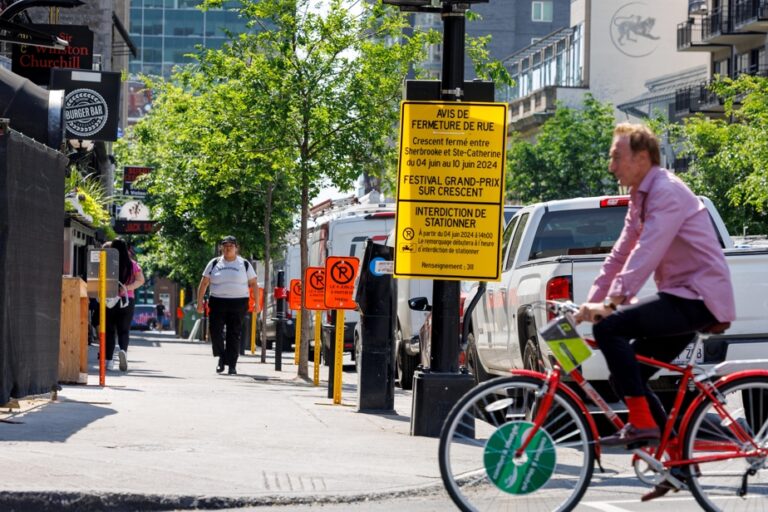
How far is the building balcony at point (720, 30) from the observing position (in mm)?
73419

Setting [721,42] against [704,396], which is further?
[721,42]

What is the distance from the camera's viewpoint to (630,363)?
7109 mm

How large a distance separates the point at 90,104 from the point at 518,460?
712 inches

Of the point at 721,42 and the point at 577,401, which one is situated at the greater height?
the point at 721,42

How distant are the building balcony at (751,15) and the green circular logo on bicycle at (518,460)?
66.9 meters

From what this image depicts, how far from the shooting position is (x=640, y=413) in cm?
713

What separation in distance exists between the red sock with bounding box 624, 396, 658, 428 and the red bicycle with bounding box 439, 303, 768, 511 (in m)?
0.10

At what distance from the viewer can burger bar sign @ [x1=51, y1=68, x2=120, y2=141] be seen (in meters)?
23.9

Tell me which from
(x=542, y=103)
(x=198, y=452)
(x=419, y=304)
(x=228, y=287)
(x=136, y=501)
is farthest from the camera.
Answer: (x=542, y=103)

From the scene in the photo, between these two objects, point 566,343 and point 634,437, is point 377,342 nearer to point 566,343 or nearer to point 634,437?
point 566,343

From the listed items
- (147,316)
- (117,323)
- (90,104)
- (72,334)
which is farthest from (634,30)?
(72,334)

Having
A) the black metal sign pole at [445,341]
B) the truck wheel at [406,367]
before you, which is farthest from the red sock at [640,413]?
the truck wheel at [406,367]

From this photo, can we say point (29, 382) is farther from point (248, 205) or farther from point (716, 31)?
point (716, 31)

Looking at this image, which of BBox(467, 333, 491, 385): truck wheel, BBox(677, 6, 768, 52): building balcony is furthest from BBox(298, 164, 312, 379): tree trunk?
BBox(677, 6, 768, 52): building balcony
